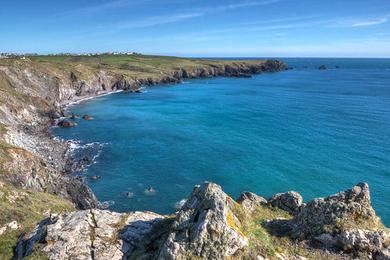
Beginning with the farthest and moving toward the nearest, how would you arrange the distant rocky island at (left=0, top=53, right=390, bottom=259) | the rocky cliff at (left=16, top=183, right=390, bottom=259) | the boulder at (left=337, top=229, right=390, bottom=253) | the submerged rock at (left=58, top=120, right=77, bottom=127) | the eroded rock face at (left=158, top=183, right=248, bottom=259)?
the submerged rock at (left=58, top=120, right=77, bottom=127)
the boulder at (left=337, top=229, right=390, bottom=253)
the distant rocky island at (left=0, top=53, right=390, bottom=259)
the rocky cliff at (left=16, top=183, right=390, bottom=259)
the eroded rock face at (left=158, top=183, right=248, bottom=259)

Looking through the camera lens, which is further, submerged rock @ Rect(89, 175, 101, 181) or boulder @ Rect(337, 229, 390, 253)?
submerged rock @ Rect(89, 175, 101, 181)

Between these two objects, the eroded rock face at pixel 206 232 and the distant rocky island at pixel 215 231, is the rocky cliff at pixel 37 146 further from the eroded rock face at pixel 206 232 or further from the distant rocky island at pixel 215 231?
the eroded rock face at pixel 206 232

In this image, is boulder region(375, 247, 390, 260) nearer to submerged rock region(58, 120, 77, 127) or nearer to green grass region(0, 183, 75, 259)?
green grass region(0, 183, 75, 259)

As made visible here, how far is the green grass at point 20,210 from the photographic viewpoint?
82.1 feet

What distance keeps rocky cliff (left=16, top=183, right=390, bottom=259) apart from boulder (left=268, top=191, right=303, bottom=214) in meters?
3.33

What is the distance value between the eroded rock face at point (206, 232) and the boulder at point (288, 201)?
8025mm

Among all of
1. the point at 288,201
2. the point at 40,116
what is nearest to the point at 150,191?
the point at 288,201

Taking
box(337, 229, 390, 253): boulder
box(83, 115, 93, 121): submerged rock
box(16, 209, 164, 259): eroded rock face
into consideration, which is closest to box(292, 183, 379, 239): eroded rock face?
box(337, 229, 390, 253): boulder

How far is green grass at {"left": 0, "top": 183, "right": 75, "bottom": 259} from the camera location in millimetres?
25031

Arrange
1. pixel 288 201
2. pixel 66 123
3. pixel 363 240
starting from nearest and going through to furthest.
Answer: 1. pixel 363 240
2. pixel 288 201
3. pixel 66 123

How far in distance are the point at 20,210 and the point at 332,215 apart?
2693 centimetres

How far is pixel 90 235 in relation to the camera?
22.1 m

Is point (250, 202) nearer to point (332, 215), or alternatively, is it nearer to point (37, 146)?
point (332, 215)

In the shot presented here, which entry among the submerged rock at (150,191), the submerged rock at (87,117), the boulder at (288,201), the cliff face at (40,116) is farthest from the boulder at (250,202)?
the submerged rock at (87,117)
